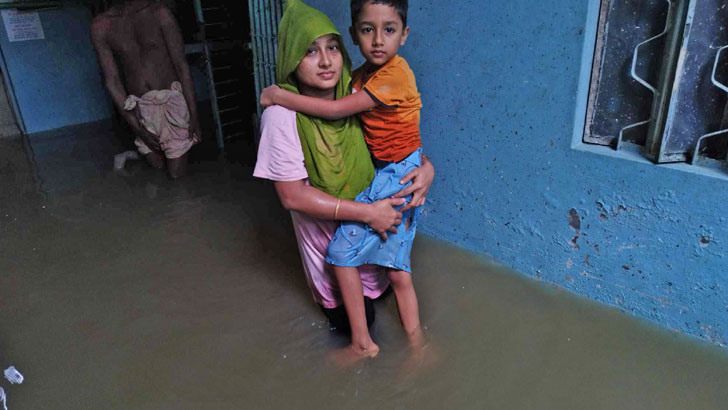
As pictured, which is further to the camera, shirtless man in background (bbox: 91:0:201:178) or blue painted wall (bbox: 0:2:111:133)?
blue painted wall (bbox: 0:2:111:133)

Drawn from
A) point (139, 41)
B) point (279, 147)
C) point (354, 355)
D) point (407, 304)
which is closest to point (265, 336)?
point (354, 355)

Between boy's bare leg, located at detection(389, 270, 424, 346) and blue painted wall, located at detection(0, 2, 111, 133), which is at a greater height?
blue painted wall, located at detection(0, 2, 111, 133)

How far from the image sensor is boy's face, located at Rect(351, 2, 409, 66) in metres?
1.91

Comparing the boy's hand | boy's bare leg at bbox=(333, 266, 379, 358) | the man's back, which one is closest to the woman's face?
the boy's hand

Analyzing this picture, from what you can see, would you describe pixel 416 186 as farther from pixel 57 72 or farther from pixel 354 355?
pixel 57 72

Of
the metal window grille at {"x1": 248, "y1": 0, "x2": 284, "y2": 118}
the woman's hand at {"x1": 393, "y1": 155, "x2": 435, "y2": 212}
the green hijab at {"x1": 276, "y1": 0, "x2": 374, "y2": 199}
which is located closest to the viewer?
the green hijab at {"x1": 276, "y1": 0, "x2": 374, "y2": 199}

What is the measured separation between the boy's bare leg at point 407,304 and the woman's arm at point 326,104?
72 centimetres

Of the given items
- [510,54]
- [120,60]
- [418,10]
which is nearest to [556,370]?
[510,54]

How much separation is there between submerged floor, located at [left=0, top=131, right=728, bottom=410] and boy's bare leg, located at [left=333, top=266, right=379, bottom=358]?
0.07 meters

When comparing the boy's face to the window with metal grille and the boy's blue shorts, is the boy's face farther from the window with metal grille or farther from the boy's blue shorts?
the window with metal grille

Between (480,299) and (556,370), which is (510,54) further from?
(556,370)

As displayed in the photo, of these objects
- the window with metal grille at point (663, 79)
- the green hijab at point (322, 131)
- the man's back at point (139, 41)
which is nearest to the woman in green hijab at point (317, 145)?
the green hijab at point (322, 131)

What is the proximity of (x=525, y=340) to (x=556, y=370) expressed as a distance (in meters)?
0.21

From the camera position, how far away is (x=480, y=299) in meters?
2.60
